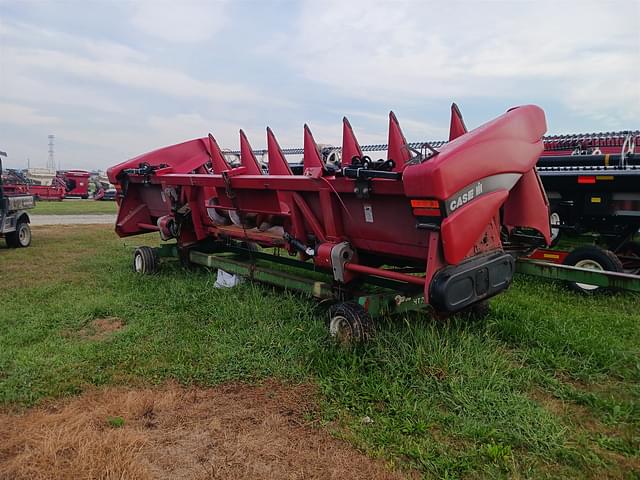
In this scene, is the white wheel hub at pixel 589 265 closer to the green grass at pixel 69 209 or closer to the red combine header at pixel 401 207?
the red combine header at pixel 401 207

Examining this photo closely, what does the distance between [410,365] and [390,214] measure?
112 centimetres

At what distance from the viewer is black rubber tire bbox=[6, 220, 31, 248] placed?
9.20 meters

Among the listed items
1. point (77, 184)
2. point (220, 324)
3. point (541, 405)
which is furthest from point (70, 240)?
point (77, 184)

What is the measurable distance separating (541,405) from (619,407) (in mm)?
413

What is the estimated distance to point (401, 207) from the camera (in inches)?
147

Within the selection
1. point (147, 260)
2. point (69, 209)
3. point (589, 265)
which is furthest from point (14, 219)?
point (69, 209)

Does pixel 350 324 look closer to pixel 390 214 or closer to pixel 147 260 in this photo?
pixel 390 214

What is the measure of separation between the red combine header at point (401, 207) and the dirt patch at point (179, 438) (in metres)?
1.18

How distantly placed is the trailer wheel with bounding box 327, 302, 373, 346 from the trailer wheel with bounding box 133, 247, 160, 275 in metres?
3.26

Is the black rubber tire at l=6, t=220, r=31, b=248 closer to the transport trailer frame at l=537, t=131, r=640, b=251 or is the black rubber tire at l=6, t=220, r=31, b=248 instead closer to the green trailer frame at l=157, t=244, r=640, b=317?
the green trailer frame at l=157, t=244, r=640, b=317

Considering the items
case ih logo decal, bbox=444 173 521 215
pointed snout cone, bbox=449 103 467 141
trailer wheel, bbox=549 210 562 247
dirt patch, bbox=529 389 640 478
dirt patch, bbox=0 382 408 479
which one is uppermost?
pointed snout cone, bbox=449 103 467 141

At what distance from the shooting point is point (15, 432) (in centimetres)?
280

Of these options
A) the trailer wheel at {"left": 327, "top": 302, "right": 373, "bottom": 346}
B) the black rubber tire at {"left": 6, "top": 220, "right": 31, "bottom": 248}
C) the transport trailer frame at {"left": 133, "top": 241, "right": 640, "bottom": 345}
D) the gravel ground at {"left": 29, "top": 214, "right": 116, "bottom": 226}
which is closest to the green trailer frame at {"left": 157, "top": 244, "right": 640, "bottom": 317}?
the transport trailer frame at {"left": 133, "top": 241, "right": 640, "bottom": 345}

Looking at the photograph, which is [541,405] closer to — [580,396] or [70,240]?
[580,396]
